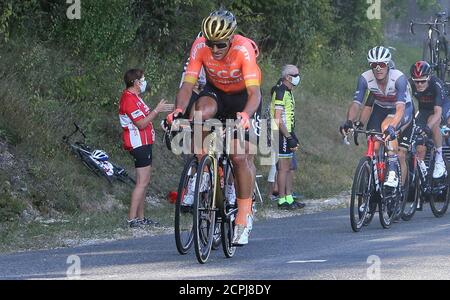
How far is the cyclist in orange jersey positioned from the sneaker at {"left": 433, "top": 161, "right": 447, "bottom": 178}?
19.3ft

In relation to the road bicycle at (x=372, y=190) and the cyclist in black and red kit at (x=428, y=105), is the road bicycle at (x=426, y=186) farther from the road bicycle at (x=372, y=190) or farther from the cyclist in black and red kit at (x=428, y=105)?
the road bicycle at (x=372, y=190)

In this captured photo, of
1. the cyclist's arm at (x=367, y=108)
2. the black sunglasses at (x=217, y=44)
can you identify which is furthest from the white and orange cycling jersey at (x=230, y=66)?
the cyclist's arm at (x=367, y=108)

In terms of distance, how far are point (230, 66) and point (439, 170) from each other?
6275 mm

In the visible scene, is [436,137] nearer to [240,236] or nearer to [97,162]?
[97,162]

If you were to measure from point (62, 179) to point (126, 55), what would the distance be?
5.14 meters

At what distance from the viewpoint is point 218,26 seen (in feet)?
36.5

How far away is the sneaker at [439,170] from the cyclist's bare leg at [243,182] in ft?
19.4

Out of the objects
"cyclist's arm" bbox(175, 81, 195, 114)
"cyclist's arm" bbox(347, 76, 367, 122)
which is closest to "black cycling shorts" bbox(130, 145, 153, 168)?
"cyclist's arm" bbox(347, 76, 367, 122)

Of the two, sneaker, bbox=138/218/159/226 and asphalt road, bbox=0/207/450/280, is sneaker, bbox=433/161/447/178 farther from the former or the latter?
sneaker, bbox=138/218/159/226

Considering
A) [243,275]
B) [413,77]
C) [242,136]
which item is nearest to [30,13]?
[413,77]

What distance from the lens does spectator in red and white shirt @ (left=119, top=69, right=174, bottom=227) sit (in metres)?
14.9

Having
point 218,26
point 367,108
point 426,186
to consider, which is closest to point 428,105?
point 426,186

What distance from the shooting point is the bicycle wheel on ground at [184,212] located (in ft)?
35.8
